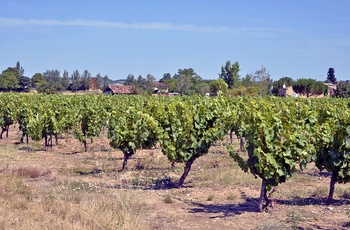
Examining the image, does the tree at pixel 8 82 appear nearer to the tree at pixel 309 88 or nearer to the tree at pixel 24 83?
the tree at pixel 24 83

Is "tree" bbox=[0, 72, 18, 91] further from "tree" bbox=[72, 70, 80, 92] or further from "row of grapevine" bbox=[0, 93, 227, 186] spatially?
"row of grapevine" bbox=[0, 93, 227, 186]

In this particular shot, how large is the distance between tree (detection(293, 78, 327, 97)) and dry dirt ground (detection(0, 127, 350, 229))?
6699 cm

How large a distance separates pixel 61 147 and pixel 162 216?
14.8 meters

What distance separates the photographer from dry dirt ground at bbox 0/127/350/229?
7897 mm

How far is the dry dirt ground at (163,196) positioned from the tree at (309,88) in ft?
220

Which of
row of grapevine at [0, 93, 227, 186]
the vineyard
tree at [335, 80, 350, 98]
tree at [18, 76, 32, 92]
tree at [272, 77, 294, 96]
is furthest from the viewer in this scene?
tree at [18, 76, 32, 92]

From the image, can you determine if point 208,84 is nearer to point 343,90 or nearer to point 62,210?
point 343,90

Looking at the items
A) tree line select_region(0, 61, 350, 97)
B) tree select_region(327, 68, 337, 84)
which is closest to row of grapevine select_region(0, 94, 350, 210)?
tree line select_region(0, 61, 350, 97)

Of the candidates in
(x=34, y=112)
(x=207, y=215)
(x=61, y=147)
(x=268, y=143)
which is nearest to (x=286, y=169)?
(x=268, y=143)

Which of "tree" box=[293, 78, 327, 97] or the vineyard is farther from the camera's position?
"tree" box=[293, 78, 327, 97]

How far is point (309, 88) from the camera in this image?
3196 inches

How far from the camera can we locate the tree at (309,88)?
8107 centimetres

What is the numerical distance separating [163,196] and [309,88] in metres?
74.7

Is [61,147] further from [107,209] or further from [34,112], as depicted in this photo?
[107,209]
